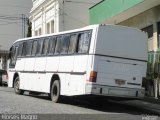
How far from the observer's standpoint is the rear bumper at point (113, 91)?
15920 mm

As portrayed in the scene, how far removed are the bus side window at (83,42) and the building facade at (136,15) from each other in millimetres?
5549

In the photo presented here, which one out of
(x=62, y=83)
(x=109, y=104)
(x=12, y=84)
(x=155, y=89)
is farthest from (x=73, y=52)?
(x=12, y=84)

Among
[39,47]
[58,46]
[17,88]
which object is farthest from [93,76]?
[17,88]

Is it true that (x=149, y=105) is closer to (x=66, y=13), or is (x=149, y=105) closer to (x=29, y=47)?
(x=29, y=47)

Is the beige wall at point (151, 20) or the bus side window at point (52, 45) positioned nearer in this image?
the bus side window at point (52, 45)

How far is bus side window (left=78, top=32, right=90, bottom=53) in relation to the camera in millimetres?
16516

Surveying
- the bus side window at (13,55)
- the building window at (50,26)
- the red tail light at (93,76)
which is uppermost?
the building window at (50,26)

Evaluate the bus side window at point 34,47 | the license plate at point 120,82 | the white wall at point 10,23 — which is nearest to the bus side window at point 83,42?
the license plate at point 120,82

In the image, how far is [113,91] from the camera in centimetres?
1628

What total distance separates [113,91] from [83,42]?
7.25 feet

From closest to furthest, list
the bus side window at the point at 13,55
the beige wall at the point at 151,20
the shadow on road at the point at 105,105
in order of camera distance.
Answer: the shadow on road at the point at 105,105, the beige wall at the point at 151,20, the bus side window at the point at 13,55

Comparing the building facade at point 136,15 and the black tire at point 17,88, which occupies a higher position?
the building facade at point 136,15

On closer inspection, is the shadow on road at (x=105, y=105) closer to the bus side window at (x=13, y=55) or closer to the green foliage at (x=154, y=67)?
the green foliage at (x=154, y=67)

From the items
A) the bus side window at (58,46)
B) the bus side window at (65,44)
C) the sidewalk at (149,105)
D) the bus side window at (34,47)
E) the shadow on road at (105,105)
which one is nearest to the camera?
the sidewalk at (149,105)
